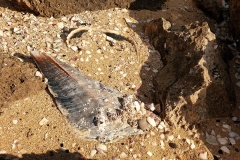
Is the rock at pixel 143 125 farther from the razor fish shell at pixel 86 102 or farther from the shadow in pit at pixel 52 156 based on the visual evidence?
the shadow in pit at pixel 52 156

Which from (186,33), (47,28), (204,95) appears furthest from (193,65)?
(47,28)

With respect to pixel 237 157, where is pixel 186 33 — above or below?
above

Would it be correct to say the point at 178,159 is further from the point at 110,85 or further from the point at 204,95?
the point at 110,85

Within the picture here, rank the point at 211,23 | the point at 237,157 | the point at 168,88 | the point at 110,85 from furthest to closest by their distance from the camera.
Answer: the point at 211,23, the point at 110,85, the point at 168,88, the point at 237,157

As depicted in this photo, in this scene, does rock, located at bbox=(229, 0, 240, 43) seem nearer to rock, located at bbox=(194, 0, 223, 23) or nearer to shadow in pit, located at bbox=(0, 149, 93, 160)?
rock, located at bbox=(194, 0, 223, 23)

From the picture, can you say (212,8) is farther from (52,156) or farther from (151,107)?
(52,156)

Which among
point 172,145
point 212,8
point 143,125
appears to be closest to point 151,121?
point 143,125
